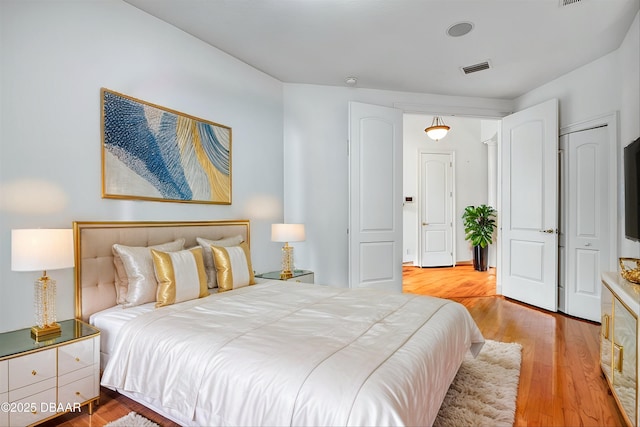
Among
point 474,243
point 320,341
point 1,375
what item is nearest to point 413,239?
point 474,243

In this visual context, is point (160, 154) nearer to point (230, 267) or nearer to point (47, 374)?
point (230, 267)

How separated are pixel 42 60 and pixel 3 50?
19 centimetres

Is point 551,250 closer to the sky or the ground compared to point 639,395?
closer to the sky

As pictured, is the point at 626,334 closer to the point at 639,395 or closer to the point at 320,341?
the point at 639,395

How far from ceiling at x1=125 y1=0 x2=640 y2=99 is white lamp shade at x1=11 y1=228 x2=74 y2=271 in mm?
1860

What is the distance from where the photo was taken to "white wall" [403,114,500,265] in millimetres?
7312

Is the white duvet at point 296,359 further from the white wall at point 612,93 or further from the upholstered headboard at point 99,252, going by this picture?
the white wall at point 612,93

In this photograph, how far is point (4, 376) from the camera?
1.62 m

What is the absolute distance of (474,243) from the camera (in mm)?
6750

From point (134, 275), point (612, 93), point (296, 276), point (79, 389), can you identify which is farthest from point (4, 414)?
point (612, 93)

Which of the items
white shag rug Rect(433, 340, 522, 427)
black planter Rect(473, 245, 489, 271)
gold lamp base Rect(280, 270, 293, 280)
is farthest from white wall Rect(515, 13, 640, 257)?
black planter Rect(473, 245, 489, 271)

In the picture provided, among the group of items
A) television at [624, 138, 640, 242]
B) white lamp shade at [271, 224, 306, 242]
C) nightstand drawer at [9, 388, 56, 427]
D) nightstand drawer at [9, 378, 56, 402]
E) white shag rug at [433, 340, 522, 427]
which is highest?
television at [624, 138, 640, 242]

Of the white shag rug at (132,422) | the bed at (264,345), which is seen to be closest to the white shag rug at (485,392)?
the bed at (264,345)

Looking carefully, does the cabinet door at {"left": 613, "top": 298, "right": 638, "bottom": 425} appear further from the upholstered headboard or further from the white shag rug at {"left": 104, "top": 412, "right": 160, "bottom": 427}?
the upholstered headboard
